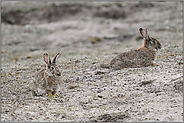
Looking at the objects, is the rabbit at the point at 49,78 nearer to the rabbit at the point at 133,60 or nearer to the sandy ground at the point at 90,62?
the sandy ground at the point at 90,62

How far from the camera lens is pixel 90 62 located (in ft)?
38.7

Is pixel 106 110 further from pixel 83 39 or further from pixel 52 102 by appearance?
pixel 83 39

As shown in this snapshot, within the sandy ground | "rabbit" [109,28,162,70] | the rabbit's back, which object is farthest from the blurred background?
the rabbit's back

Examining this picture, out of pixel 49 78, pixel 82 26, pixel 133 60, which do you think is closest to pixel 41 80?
pixel 49 78

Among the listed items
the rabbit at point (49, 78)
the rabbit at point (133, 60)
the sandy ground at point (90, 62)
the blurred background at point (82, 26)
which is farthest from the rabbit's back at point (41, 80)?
the blurred background at point (82, 26)

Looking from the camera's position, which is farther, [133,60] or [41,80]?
[133,60]

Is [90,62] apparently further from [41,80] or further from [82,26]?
[82,26]

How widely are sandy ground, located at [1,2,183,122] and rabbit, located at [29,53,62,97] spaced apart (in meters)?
0.29

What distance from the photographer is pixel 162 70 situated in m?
8.64

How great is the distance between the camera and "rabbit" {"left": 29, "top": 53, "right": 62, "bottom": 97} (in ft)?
24.6

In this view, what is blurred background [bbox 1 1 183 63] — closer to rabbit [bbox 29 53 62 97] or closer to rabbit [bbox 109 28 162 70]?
rabbit [bbox 109 28 162 70]

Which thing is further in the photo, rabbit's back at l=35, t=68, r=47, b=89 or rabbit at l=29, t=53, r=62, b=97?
rabbit's back at l=35, t=68, r=47, b=89

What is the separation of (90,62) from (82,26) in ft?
32.1

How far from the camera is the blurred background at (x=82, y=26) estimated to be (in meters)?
17.1
